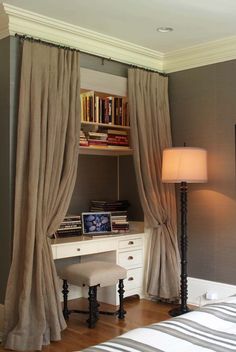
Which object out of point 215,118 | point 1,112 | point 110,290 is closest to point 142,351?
point 1,112

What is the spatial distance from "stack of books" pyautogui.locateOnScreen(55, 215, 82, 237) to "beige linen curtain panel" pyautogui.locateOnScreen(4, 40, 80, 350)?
63cm

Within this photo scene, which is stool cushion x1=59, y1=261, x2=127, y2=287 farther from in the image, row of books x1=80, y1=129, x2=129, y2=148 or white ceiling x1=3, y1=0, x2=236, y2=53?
white ceiling x1=3, y1=0, x2=236, y2=53

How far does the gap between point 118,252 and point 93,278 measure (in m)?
0.75

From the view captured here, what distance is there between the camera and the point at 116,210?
482cm

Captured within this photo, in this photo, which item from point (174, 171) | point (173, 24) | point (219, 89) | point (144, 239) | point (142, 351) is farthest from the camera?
point (144, 239)

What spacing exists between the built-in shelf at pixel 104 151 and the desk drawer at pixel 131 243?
3.12ft

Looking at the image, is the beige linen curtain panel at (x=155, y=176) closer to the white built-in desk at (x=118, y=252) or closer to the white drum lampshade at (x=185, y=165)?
the white built-in desk at (x=118, y=252)

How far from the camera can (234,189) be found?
13.9ft

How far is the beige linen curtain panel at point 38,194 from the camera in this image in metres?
3.39

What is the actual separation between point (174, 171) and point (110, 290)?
4.59 feet

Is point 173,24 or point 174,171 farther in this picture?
point 174,171

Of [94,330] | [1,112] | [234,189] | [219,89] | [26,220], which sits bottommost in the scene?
[94,330]

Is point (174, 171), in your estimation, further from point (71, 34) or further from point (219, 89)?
point (71, 34)

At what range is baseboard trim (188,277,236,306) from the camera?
13.9ft
